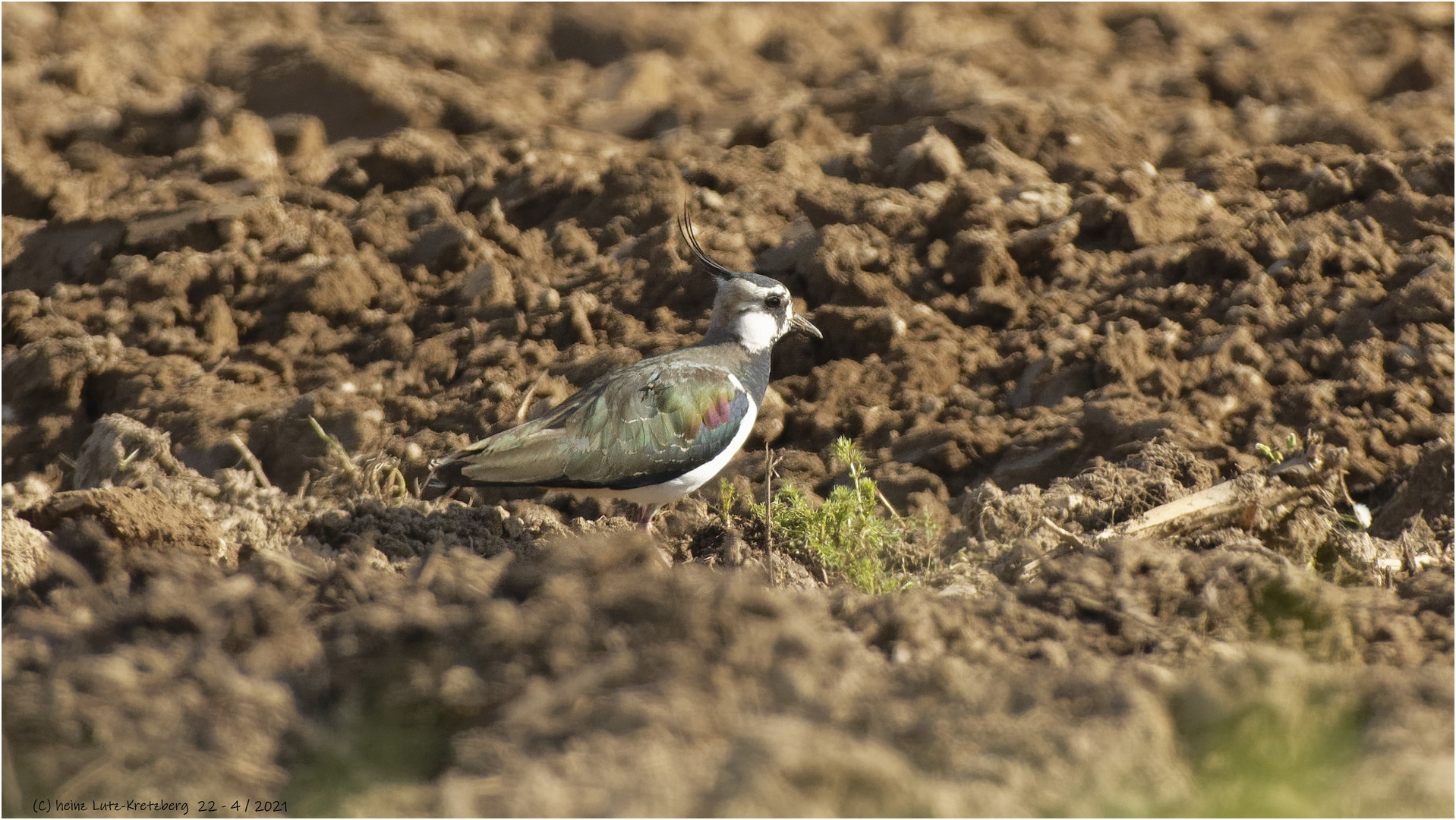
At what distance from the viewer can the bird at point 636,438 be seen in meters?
5.13

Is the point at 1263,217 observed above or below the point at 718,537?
above

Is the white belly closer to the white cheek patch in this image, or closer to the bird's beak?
the white cheek patch

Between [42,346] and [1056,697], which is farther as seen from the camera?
[42,346]

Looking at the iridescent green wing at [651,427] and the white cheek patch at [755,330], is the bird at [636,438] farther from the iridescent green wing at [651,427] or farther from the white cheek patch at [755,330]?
the white cheek patch at [755,330]

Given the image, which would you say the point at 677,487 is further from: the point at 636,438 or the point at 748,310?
the point at 748,310

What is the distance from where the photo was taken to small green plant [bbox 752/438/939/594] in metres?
4.79

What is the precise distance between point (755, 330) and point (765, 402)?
1.61 feet

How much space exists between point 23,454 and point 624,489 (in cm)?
325

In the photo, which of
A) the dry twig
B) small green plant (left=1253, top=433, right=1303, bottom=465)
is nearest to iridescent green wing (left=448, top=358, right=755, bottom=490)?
the dry twig

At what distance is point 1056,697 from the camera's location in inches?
128

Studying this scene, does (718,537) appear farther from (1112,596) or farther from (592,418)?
(1112,596)

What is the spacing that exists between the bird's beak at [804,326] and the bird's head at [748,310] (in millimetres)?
61

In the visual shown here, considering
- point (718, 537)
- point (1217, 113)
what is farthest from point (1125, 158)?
point (718, 537)

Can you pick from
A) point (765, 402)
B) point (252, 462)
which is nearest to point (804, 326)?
point (765, 402)
